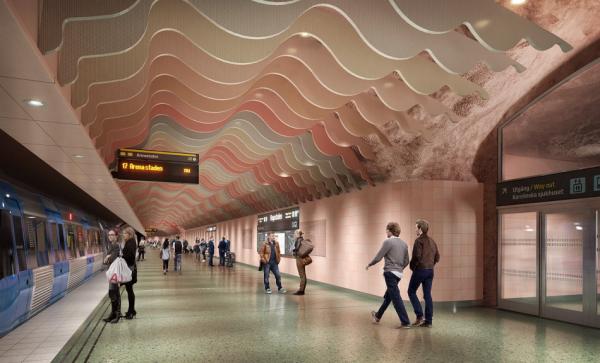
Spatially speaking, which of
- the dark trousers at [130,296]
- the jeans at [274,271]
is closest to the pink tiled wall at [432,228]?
the jeans at [274,271]

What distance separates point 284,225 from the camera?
56.4 ft

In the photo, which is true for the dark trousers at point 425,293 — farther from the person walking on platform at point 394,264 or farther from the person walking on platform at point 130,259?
the person walking on platform at point 130,259

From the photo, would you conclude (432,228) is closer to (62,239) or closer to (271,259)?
(271,259)

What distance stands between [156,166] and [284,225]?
769 cm

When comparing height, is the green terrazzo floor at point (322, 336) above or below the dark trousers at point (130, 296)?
below

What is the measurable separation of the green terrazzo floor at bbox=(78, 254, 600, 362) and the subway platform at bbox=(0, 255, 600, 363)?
0.5 inches

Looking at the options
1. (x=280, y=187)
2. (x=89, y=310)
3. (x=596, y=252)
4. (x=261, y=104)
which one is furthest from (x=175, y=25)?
(x=280, y=187)

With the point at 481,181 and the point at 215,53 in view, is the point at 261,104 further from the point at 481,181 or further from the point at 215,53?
the point at 481,181

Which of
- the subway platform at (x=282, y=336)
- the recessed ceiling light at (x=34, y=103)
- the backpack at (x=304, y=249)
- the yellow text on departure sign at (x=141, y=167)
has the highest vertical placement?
the recessed ceiling light at (x=34, y=103)

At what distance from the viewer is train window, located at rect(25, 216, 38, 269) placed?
7460 millimetres

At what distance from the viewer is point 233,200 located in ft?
76.0

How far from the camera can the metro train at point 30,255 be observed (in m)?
6.23

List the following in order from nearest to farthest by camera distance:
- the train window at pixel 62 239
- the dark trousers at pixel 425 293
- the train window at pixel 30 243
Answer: the dark trousers at pixel 425 293 < the train window at pixel 30 243 < the train window at pixel 62 239

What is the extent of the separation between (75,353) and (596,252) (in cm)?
760
